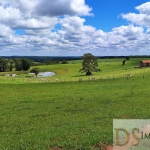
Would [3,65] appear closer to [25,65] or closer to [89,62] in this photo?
[25,65]

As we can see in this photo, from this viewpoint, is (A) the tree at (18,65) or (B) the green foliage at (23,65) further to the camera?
(A) the tree at (18,65)

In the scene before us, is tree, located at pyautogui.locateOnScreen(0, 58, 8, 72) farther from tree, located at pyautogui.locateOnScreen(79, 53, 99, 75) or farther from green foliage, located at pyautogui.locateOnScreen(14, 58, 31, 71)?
tree, located at pyautogui.locateOnScreen(79, 53, 99, 75)

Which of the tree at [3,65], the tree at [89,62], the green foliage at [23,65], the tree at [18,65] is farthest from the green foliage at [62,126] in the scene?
the tree at [18,65]

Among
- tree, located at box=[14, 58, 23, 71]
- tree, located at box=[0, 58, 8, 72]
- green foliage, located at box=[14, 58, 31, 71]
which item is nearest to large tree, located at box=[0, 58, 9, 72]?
tree, located at box=[0, 58, 8, 72]

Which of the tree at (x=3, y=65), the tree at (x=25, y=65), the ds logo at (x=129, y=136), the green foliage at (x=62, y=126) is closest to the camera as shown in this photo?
the ds logo at (x=129, y=136)

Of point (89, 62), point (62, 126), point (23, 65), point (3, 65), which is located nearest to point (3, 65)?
point (3, 65)

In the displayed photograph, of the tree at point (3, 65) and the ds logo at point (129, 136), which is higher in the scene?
the tree at point (3, 65)

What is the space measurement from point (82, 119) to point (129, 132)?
537 centimetres

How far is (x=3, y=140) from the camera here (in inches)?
535

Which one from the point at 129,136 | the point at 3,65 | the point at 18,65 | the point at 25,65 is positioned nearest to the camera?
the point at 129,136

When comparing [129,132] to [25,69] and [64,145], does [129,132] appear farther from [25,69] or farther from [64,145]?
[25,69]

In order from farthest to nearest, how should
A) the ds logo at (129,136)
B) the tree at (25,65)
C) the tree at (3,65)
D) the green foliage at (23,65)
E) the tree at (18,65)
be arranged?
the tree at (18,65) < the green foliage at (23,65) < the tree at (25,65) < the tree at (3,65) < the ds logo at (129,136)

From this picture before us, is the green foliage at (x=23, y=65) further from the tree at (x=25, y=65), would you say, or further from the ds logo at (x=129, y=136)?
the ds logo at (x=129, y=136)

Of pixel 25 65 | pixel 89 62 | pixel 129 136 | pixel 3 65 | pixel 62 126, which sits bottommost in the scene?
pixel 62 126
